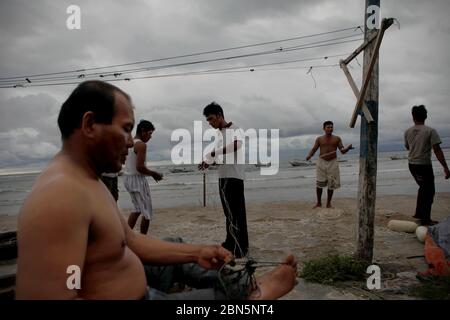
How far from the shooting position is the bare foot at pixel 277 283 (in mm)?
1562

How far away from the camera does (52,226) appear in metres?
1.12

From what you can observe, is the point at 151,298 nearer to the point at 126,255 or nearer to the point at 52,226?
the point at 126,255

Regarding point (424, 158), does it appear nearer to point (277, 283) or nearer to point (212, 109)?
point (212, 109)

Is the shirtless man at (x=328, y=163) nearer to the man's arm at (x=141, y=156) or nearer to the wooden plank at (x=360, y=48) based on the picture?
A: the wooden plank at (x=360, y=48)

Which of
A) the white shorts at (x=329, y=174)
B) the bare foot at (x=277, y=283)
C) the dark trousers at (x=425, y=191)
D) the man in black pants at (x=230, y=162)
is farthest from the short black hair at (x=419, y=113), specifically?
the bare foot at (x=277, y=283)

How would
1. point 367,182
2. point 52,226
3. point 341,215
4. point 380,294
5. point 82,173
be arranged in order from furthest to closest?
point 341,215 < point 367,182 < point 380,294 < point 82,173 < point 52,226

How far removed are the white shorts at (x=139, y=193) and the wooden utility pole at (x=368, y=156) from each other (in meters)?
3.40

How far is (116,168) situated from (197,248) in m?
0.71

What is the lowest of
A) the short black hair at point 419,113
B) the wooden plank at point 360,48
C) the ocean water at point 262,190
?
the ocean water at point 262,190

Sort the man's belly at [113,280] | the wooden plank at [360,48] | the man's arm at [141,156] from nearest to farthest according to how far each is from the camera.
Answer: the man's belly at [113,280] → the wooden plank at [360,48] → the man's arm at [141,156]

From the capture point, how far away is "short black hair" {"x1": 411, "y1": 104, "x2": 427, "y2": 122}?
627 centimetres
